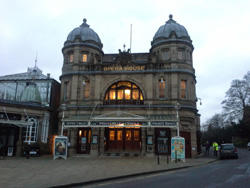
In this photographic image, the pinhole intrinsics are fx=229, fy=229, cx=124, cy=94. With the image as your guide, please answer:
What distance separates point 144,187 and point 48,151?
69.8 feet

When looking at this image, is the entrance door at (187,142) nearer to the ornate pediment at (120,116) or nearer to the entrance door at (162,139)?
the entrance door at (162,139)

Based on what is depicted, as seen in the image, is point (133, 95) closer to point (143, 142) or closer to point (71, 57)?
point (143, 142)

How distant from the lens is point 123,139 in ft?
88.4

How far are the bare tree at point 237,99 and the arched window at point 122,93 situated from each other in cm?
2846

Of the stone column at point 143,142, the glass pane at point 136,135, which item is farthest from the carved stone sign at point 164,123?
the glass pane at point 136,135

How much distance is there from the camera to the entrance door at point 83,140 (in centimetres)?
2648

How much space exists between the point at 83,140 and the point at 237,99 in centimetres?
3540

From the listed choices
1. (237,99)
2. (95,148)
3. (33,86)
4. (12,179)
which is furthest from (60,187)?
(237,99)

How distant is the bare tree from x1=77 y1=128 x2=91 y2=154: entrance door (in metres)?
32.9

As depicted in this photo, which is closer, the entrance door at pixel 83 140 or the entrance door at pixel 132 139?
the entrance door at pixel 83 140

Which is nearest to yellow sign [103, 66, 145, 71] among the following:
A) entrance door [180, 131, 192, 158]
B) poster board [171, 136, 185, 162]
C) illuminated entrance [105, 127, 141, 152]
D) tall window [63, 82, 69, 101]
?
tall window [63, 82, 69, 101]

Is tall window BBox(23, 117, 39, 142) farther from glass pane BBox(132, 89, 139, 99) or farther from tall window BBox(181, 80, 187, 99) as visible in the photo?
tall window BBox(181, 80, 187, 99)

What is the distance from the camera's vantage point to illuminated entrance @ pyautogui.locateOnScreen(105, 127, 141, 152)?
26672mm

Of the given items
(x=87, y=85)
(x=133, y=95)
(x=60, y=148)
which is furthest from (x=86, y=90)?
(x=60, y=148)
